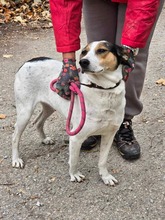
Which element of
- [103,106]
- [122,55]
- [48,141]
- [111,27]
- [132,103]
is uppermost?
[122,55]

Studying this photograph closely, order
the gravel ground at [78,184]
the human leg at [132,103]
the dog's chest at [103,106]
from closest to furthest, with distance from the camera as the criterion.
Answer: the dog's chest at [103,106]
the gravel ground at [78,184]
the human leg at [132,103]

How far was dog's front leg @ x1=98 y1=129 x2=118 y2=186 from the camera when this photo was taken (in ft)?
9.31

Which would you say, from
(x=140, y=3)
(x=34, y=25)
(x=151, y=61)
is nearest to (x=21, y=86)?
(x=140, y=3)

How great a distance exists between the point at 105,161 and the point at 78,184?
0.26m

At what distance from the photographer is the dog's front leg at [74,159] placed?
270 cm

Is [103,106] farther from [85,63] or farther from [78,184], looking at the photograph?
[78,184]

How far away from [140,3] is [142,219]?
136 centimetres

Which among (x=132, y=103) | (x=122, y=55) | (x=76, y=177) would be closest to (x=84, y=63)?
(x=122, y=55)

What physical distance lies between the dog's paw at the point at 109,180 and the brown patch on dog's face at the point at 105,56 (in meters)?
0.96

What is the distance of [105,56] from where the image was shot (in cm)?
229

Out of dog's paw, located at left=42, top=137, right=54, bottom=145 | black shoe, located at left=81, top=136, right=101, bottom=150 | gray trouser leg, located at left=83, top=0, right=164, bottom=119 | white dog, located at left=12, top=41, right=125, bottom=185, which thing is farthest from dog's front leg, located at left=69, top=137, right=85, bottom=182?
gray trouser leg, located at left=83, top=0, right=164, bottom=119

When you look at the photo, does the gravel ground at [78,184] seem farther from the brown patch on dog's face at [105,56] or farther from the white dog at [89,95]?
the brown patch on dog's face at [105,56]

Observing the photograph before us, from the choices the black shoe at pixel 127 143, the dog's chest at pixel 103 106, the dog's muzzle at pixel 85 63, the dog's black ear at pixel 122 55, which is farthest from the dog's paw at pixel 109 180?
the dog's muzzle at pixel 85 63

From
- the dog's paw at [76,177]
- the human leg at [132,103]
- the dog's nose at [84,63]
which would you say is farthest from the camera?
the human leg at [132,103]
